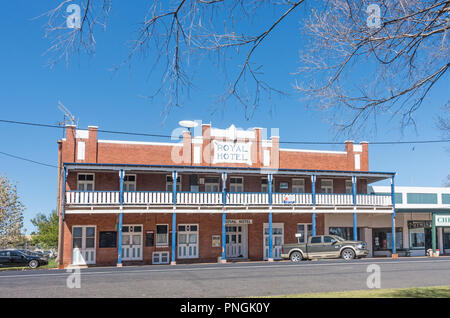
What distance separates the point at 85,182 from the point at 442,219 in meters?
24.8

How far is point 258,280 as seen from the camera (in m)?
16.0

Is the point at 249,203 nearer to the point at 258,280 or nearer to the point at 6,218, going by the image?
the point at 258,280

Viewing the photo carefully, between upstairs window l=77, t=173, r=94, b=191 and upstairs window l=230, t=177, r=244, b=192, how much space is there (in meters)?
8.85

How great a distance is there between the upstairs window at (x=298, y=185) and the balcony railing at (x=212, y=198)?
2.82 meters

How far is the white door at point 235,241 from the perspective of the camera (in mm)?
30688

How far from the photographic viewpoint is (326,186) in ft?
108

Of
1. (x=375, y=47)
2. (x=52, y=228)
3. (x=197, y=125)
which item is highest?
(x=197, y=125)

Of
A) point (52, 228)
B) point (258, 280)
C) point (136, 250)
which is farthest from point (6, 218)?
point (258, 280)

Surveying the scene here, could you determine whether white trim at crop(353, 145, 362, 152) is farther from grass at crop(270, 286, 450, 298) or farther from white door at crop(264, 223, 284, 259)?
grass at crop(270, 286, 450, 298)

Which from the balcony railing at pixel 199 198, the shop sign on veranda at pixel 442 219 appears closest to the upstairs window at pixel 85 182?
the balcony railing at pixel 199 198

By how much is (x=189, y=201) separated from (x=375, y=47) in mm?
20331

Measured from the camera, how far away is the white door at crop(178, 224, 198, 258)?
29469 mm

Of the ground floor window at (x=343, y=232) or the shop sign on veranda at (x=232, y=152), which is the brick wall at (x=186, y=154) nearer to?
the shop sign on veranda at (x=232, y=152)

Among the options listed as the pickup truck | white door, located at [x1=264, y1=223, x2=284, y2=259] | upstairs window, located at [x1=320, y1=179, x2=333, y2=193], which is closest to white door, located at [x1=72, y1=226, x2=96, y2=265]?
white door, located at [x1=264, y1=223, x2=284, y2=259]
